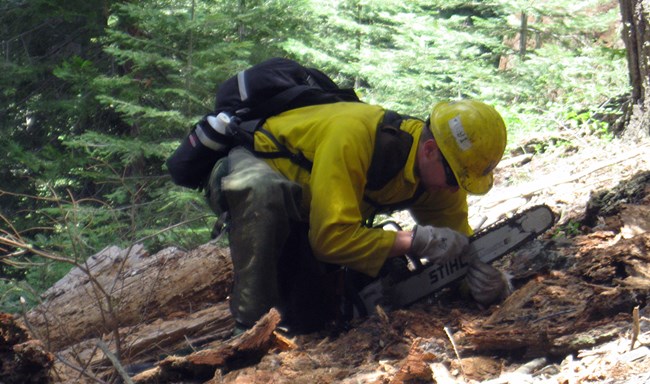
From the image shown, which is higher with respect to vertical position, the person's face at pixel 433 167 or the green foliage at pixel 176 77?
the person's face at pixel 433 167

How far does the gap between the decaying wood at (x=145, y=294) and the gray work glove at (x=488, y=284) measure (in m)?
1.86

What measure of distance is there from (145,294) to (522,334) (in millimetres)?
2859

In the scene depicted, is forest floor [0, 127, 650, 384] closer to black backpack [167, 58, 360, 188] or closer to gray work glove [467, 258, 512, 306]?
gray work glove [467, 258, 512, 306]

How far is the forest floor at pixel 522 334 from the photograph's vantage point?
9.70ft

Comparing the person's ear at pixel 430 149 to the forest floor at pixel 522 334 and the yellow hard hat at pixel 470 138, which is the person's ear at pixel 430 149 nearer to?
the yellow hard hat at pixel 470 138

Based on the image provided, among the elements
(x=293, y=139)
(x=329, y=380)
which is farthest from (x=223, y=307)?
(x=329, y=380)

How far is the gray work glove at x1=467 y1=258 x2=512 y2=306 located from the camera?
4004mm

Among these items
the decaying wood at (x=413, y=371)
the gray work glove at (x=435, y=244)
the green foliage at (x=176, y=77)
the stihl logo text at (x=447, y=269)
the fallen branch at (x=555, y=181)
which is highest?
the decaying wood at (x=413, y=371)

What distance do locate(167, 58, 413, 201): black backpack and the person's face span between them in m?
0.09

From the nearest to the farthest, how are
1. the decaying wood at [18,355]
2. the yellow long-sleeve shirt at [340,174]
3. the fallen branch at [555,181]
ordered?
the decaying wood at [18,355], the yellow long-sleeve shirt at [340,174], the fallen branch at [555,181]

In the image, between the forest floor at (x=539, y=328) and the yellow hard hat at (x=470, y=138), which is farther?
the yellow hard hat at (x=470, y=138)

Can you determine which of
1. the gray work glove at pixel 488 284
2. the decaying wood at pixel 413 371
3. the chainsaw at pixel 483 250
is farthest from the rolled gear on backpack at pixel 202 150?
the decaying wood at pixel 413 371

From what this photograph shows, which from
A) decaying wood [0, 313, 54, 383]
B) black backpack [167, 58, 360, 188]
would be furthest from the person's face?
decaying wood [0, 313, 54, 383]

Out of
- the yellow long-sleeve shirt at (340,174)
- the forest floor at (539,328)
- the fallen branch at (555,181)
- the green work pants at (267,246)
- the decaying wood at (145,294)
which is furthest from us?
the fallen branch at (555,181)
